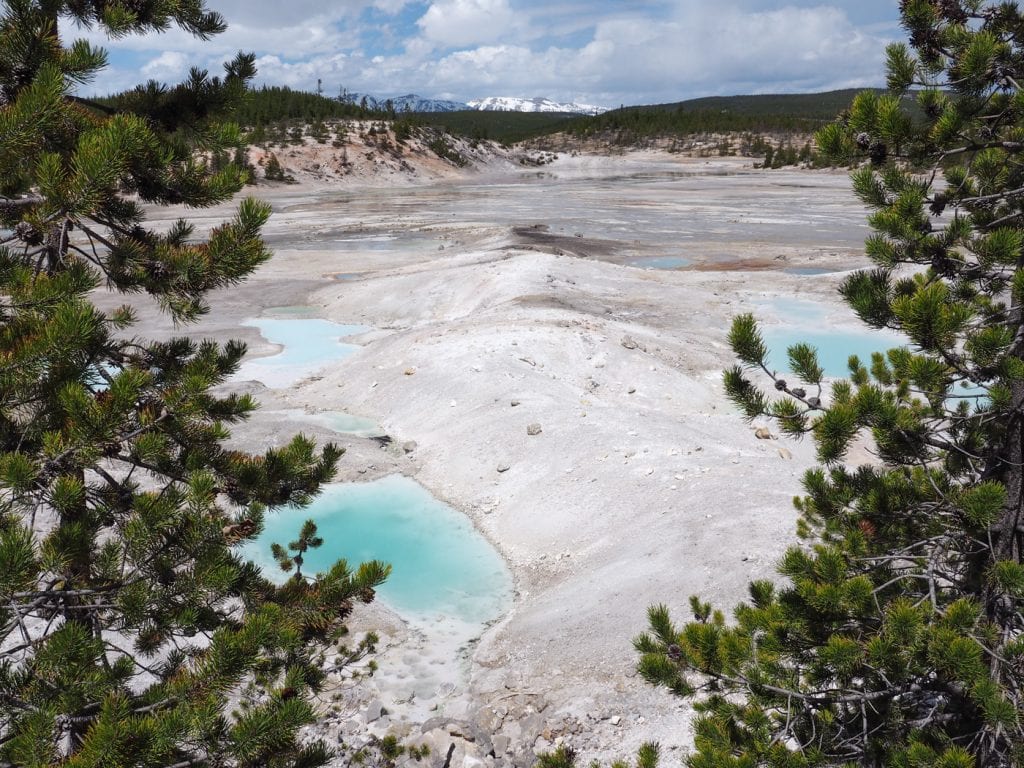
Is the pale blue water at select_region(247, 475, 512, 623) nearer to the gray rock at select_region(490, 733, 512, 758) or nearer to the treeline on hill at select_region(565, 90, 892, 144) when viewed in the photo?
the gray rock at select_region(490, 733, 512, 758)

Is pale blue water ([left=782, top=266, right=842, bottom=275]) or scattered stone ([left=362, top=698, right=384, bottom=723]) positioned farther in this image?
pale blue water ([left=782, top=266, right=842, bottom=275])

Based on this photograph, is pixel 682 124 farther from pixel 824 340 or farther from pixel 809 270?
pixel 824 340

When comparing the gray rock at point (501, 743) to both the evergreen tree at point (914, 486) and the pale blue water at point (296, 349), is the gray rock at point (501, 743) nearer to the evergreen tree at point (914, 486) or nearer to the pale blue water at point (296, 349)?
the evergreen tree at point (914, 486)

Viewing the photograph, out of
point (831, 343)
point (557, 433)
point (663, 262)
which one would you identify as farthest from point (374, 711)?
point (663, 262)

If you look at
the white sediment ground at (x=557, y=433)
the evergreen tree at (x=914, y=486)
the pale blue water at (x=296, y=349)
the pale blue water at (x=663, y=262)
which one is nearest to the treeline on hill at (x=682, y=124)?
the pale blue water at (x=663, y=262)

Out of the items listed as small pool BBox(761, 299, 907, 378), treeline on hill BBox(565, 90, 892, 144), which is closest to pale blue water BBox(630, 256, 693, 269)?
small pool BBox(761, 299, 907, 378)

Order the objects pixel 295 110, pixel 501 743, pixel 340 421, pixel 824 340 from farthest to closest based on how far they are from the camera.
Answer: pixel 295 110
pixel 824 340
pixel 340 421
pixel 501 743
